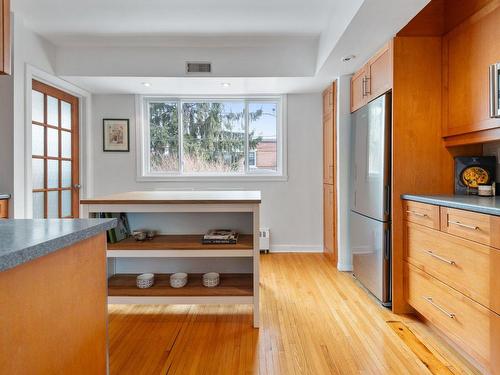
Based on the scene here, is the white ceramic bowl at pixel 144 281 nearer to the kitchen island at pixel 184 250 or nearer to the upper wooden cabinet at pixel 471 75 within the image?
the kitchen island at pixel 184 250

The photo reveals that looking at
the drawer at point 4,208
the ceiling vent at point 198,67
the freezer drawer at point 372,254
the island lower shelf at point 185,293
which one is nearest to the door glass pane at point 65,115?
the drawer at point 4,208

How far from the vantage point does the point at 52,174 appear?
3.48 metres

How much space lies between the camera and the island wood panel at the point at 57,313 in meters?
0.68

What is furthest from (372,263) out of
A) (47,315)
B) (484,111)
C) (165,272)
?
(47,315)

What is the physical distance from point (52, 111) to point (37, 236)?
10.6ft

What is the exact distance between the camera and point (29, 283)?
2.44 feet

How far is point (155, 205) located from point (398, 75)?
1.98 metres

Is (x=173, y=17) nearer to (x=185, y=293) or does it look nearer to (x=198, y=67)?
(x=198, y=67)

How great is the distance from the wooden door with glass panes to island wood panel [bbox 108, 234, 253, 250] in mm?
1669

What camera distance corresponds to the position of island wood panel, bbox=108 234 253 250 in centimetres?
212

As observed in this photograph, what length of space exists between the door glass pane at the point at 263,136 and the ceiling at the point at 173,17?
1.22 meters

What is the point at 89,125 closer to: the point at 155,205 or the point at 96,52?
the point at 96,52

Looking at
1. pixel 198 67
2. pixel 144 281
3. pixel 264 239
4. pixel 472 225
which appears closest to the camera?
pixel 472 225

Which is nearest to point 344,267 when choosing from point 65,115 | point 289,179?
point 289,179
